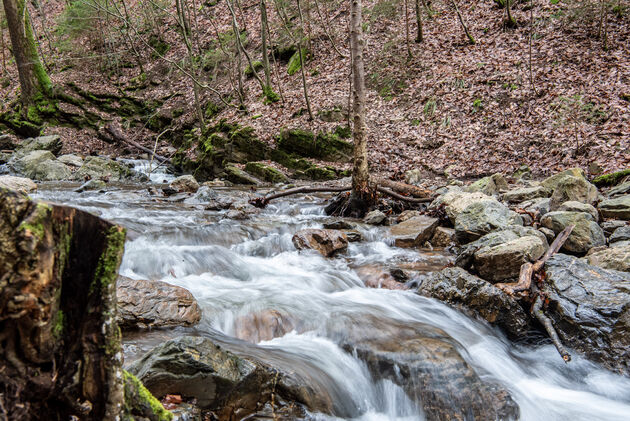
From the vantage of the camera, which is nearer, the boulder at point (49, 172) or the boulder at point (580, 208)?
the boulder at point (580, 208)

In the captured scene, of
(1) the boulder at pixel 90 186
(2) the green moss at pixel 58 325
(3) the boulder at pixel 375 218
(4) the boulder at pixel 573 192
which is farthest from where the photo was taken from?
(1) the boulder at pixel 90 186

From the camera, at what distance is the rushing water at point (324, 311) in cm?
306

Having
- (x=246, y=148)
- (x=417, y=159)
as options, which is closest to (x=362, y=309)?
(x=417, y=159)

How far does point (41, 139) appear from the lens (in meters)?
15.5

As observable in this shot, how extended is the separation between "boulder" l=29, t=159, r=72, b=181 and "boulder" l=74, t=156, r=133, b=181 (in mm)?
347

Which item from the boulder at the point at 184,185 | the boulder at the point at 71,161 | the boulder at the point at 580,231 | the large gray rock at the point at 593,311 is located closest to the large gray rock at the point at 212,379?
the large gray rock at the point at 593,311

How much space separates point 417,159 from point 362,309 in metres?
7.99

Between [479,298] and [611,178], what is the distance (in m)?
5.98

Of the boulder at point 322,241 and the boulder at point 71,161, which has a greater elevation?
the boulder at point 71,161

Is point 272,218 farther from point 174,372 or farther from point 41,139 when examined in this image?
point 41,139

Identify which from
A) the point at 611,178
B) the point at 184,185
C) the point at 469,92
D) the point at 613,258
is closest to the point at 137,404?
Answer: the point at 613,258

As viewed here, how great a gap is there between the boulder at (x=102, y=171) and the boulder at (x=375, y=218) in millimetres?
9764

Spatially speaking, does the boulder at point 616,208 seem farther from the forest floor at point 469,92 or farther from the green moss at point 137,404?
the green moss at point 137,404

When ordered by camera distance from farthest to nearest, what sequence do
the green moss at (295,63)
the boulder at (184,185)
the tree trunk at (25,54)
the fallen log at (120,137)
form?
1. the fallen log at (120,137)
2. the green moss at (295,63)
3. the tree trunk at (25,54)
4. the boulder at (184,185)
